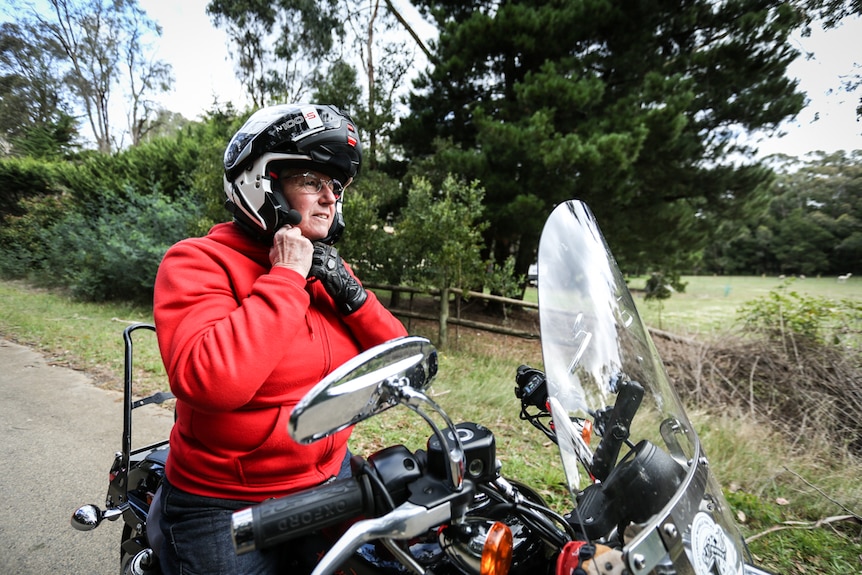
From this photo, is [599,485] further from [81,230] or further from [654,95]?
[81,230]

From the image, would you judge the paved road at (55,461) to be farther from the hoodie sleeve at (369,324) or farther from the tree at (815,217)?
the tree at (815,217)

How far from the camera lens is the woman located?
111 centimetres

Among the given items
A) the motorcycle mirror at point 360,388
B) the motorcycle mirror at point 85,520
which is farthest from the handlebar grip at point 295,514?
the motorcycle mirror at point 85,520

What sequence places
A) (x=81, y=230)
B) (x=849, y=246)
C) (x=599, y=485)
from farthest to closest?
1. (x=81, y=230)
2. (x=849, y=246)
3. (x=599, y=485)

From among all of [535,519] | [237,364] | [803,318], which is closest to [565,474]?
[535,519]

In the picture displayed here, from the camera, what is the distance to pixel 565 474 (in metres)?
1.01

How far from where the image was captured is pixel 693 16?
884cm

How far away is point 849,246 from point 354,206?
795 centimetres

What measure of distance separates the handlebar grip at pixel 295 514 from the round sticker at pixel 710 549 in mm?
632

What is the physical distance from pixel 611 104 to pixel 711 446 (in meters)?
7.40

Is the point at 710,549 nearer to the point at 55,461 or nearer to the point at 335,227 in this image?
the point at 335,227

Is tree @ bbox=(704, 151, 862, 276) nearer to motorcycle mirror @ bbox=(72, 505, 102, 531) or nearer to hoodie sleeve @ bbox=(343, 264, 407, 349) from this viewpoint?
hoodie sleeve @ bbox=(343, 264, 407, 349)

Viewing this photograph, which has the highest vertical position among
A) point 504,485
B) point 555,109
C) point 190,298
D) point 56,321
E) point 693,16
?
point 693,16

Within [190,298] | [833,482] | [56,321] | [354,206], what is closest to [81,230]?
[56,321]
